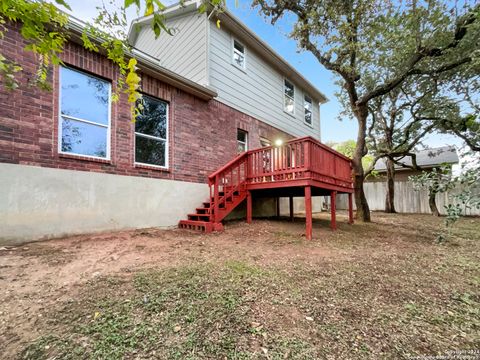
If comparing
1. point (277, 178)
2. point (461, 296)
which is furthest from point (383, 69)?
point (461, 296)

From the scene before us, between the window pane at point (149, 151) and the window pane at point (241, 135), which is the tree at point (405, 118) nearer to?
the window pane at point (241, 135)

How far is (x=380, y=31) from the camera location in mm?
6516

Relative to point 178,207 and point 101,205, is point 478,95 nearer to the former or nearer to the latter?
point 178,207

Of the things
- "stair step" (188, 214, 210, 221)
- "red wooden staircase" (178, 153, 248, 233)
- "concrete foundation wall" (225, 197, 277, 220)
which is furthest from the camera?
"concrete foundation wall" (225, 197, 277, 220)

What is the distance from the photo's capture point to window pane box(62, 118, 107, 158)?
4.52 metres

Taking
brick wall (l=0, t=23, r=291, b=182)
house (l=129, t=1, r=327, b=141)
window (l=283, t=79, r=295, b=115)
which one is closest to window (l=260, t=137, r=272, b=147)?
house (l=129, t=1, r=327, b=141)

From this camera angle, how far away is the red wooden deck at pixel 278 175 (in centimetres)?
526

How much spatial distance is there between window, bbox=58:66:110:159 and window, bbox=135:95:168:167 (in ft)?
2.43

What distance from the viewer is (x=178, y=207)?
6.09 m

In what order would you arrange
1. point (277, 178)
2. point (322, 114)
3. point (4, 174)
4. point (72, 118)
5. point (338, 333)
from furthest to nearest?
point (322, 114) < point (277, 178) < point (72, 118) < point (4, 174) < point (338, 333)

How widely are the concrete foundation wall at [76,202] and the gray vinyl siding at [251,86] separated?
3848 millimetres

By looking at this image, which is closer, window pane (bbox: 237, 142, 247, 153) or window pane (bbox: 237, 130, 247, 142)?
window pane (bbox: 237, 142, 247, 153)

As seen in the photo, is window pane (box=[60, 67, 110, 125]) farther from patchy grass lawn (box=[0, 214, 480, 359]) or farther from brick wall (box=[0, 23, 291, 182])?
patchy grass lawn (box=[0, 214, 480, 359])

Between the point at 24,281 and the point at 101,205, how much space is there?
2.29m
